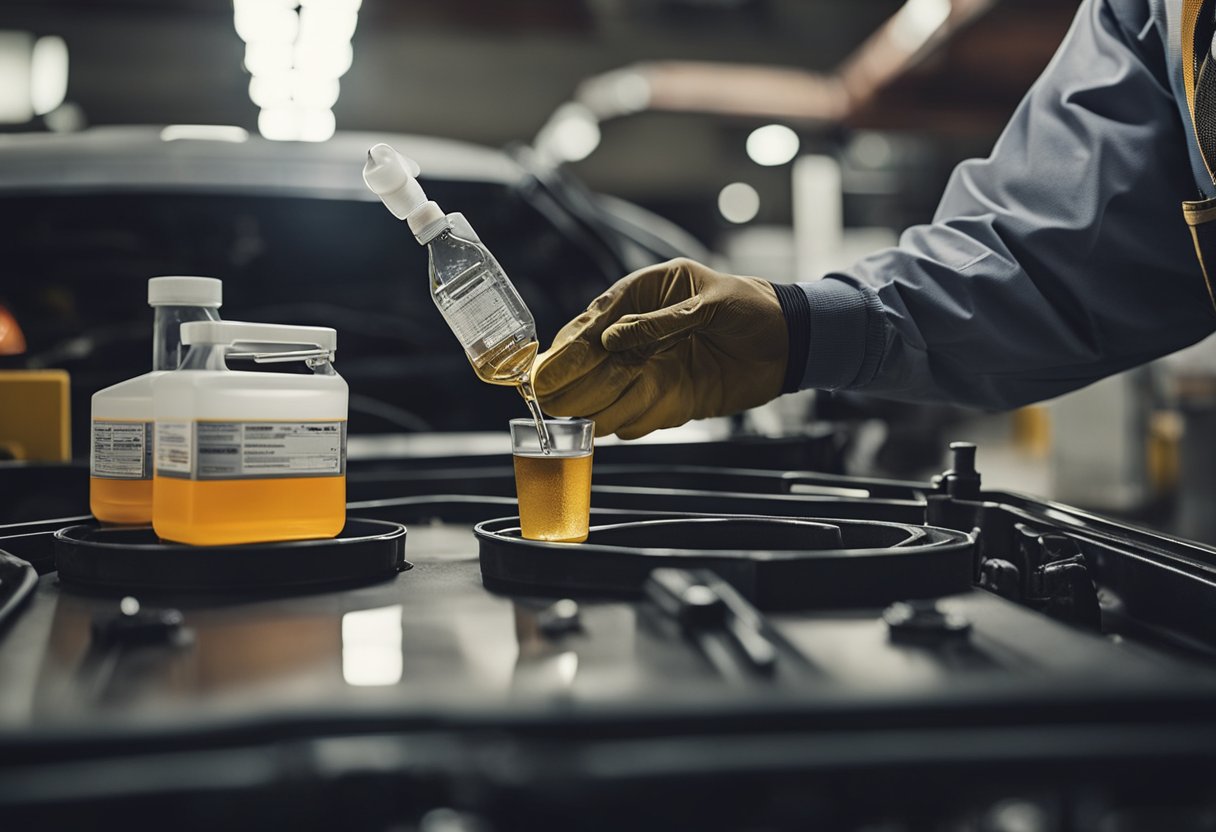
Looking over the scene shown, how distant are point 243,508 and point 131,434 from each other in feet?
0.58

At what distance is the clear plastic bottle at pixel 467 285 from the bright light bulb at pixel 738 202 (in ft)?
34.2

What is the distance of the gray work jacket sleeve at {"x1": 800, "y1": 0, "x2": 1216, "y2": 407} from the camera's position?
1212 millimetres

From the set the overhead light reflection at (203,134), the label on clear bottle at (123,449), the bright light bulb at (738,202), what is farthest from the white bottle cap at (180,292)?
the bright light bulb at (738,202)

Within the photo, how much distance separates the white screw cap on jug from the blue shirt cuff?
487mm

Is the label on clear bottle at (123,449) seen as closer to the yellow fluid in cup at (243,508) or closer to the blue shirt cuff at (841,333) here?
the yellow fluid in cup at (243,508)

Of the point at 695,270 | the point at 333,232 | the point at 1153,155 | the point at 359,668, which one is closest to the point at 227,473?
the point at 359,668

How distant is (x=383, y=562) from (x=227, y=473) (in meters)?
0.15

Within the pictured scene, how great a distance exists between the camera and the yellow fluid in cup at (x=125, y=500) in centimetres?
91

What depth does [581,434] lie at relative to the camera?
0.93 metres

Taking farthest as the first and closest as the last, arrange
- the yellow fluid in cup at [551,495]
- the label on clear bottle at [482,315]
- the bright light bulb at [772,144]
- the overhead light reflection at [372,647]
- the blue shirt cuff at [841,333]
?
1. the bright light bulb at [772,144]
2. the blue shirt cuff at [841,333]
3. the label on clear bottle at [482,315]
4. the yellow fluid in cup at [551,495]
5. the overhead light reflection at [372,647]

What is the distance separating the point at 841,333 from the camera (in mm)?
1202

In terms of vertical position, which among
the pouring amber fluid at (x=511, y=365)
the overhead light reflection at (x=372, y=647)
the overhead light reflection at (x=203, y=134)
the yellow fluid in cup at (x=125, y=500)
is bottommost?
the overhead light reflection at (x=372, y=647)

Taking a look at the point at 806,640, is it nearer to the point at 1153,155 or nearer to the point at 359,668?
the point at 359,668

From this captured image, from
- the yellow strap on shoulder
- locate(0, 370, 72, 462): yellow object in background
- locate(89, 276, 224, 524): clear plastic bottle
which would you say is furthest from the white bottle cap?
the yellow strap on shoulder
